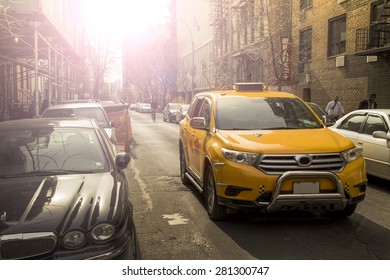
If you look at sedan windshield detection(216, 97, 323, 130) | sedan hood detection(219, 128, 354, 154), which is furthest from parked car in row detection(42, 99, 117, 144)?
sedan hood detection(219, 128, 354, 154)

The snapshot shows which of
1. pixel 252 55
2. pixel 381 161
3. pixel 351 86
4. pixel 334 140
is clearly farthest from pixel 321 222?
pixel 252 55

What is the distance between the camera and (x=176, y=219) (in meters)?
5.72

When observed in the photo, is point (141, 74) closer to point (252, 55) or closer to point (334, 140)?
point (252, 55)

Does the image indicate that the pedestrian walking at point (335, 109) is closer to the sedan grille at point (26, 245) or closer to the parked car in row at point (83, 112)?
the parked car in row at point (83, 112)

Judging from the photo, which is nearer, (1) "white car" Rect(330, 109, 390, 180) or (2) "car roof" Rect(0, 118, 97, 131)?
(2) "car roof" Rect(0, 118, 97, 131)

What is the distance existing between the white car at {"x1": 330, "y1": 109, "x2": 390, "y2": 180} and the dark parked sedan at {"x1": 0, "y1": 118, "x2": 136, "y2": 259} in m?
4.77

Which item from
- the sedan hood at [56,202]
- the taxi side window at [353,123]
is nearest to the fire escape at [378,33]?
the taxi side window at [353,123]

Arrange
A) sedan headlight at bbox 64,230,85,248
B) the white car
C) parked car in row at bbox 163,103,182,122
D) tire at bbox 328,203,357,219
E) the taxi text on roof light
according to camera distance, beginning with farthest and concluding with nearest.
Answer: parked car in row at bbox 163,103,182,122, the white car, the taxi text on roof light, tire at bbox 328,203,357,219, sedan headlight at bbox 64,230,85,248

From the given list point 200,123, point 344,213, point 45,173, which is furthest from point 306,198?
point 45,173

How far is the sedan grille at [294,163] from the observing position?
192 inches

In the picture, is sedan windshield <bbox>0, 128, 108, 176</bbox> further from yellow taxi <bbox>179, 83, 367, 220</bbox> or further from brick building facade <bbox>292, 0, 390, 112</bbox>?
brick building facade <bbox>292, 0, 390, 112</bbox>

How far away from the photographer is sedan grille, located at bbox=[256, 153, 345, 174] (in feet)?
16.0

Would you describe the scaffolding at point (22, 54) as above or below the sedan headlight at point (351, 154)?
above

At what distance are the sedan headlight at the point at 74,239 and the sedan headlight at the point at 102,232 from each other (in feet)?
0.28
